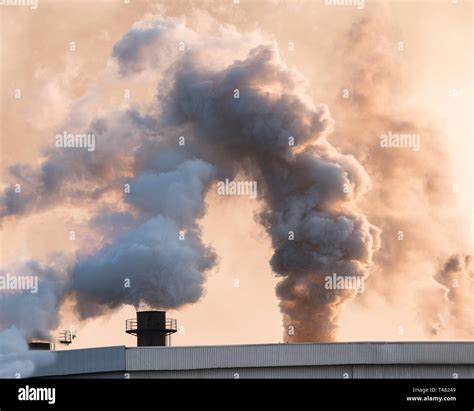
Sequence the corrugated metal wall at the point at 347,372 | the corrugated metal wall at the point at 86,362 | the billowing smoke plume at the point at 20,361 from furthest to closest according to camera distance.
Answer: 1. the corrugated metal wall at the point at 86,362
2. the billowing smoke plume at the point at 20,361
3. the corrugated metal wall at the point at 347,372

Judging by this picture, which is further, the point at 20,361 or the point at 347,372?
the point at 20,361

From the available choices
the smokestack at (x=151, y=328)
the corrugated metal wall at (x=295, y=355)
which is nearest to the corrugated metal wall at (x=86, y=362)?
the corrugated metal wall at (x=295, y=355)

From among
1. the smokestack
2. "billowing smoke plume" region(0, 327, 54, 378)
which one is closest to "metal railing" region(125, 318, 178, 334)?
the smokestack

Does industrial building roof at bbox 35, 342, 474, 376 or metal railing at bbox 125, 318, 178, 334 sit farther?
metal railing at bbox 125, 318, 178, 334

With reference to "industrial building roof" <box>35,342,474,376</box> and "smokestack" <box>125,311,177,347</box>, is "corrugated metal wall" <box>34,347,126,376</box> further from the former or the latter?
"smokestack" <box>125,311,177,347</box>

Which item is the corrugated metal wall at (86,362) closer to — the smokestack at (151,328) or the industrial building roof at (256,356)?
the industrial building roof at (256,356)

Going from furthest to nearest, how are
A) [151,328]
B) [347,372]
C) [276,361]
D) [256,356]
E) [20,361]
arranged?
[151,328] < [20,361] < [256,356] < [276,361] < [347,372]

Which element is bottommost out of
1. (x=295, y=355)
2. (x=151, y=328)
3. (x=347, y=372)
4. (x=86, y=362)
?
(x=347, y=372)

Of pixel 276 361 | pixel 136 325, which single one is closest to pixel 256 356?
pixel 276 361

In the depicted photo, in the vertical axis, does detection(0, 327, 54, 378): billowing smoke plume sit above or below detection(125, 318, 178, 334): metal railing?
below

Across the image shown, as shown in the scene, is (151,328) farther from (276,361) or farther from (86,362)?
(276,361)

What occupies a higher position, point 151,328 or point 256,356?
point 151,328
